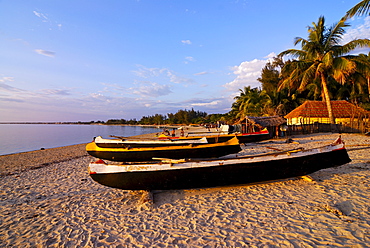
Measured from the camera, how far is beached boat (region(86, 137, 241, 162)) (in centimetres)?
752

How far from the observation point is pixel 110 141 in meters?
10.3

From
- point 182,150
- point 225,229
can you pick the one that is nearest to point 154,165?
point 225,229

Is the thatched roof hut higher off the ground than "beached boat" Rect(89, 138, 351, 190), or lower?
higher

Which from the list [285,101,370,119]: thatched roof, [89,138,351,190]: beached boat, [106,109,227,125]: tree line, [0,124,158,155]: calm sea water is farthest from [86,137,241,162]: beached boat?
[106,109,227,125]: tree line

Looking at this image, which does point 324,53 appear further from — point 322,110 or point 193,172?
point 193,172

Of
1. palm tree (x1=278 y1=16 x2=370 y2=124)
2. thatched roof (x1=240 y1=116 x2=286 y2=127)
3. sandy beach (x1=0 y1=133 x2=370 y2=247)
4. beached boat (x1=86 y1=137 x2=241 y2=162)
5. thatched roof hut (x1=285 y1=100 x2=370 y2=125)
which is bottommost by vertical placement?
sandy beach (x1=0 y1=133 x2=370 y2=247)

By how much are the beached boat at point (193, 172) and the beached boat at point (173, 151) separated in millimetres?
2244

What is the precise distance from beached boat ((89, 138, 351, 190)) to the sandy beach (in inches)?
15.2

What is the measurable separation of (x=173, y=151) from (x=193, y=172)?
3508 millimetres

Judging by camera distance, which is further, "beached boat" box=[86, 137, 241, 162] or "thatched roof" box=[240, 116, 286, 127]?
"thatched roof" box=[240, 116, 286, 127]

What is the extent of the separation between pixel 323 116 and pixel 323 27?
861 centimetres

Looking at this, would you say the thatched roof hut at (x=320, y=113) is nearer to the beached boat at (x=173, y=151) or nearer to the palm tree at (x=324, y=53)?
the palm tree at (x=324, y=53)

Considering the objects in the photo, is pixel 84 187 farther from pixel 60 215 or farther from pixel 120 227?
pixel 120 227

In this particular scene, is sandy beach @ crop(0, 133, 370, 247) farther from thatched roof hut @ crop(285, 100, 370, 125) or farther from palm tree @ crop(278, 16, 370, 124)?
thatched roof hut @ crop(285, 100, 370, 125)
